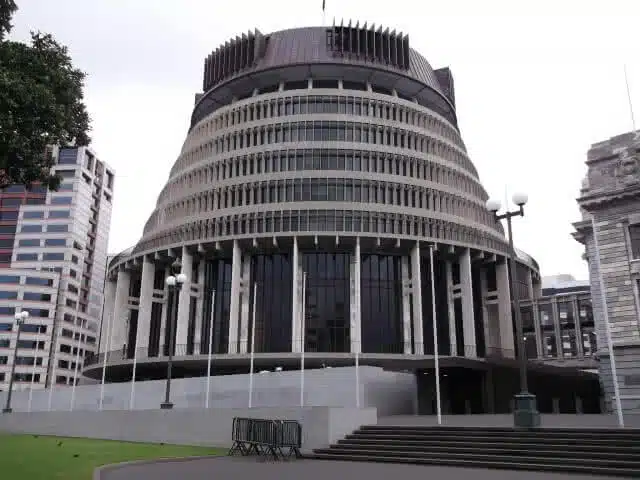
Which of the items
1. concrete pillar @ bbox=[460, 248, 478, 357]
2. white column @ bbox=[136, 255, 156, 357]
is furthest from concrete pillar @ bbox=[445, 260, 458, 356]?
white column @ bbox=[136, 255, 156, 357]

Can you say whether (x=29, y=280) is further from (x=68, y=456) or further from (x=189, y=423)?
(x=68, y=456)

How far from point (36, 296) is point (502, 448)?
400 ft

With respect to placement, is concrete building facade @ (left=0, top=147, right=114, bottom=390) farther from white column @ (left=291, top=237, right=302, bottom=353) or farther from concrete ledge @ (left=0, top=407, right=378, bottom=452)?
concrete ledge @ (left=0, top=407, right=378, bottom=452)

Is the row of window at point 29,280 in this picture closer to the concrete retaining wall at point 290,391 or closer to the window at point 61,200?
the window at point 61,200

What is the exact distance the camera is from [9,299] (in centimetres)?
12119

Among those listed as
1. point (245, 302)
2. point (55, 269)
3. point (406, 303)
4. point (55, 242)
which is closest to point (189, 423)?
point (245, 302)

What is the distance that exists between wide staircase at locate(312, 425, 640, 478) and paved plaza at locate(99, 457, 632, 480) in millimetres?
947

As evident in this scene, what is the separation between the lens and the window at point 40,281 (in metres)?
124

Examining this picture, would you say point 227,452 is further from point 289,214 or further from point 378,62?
point 378,62

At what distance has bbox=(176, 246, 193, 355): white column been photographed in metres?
60.9

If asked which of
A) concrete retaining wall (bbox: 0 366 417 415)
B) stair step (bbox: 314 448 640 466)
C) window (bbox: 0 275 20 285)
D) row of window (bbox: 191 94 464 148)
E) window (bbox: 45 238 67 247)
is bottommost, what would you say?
stair step (bbox: 314 448 640 466)

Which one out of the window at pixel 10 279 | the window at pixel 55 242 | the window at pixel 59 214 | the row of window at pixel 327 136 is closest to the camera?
the row of window at pixel 327 136

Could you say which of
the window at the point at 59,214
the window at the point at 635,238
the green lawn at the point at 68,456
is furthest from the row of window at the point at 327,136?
the window at the point at 59,214

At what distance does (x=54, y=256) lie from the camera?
13138cm
